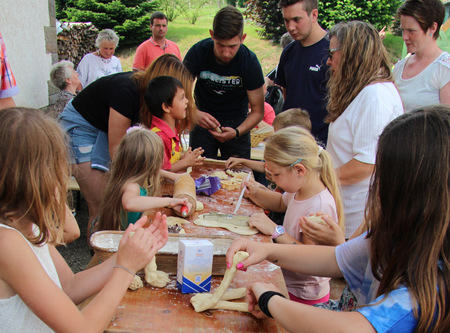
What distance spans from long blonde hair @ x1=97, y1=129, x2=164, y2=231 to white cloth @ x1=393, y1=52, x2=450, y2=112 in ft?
6.41

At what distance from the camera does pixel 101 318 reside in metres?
1.12

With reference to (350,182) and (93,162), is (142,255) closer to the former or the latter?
(350,182)

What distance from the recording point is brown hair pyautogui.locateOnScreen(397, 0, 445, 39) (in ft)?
8.95

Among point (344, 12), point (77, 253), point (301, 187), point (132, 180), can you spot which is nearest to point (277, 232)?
point (301, 187)

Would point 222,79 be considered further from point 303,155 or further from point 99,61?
point 99,61

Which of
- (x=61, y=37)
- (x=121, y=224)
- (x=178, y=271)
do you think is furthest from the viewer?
(x=61, y=37)

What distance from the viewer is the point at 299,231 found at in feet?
6.62

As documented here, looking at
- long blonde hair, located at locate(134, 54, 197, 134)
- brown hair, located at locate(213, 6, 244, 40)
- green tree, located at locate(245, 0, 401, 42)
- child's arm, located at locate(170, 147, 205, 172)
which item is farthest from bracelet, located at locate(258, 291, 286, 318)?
green tree, located at locate(245, 0, 401, 42)

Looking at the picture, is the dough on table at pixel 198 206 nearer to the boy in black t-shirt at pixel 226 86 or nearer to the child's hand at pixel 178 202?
the child's hand at pixel 178 202

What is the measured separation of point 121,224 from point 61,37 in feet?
28.7

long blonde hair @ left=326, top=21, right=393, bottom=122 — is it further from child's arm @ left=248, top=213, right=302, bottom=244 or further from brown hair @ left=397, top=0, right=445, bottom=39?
child's arm @ left=248, top=213, right=302, bottom=244

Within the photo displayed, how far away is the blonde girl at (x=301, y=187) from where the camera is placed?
192cm

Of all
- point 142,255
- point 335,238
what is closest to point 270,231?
point 335,238

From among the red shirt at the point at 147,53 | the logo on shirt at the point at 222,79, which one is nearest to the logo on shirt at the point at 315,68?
the logo on shirt at the point at 222,79
